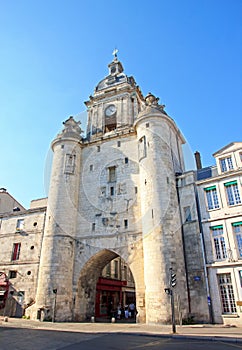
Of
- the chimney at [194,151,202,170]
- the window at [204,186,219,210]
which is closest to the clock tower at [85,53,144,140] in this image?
the chimney at [194,151,202,170]

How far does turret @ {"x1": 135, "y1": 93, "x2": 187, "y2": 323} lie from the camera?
14.1 meters

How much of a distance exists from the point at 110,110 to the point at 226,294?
18.4 meters

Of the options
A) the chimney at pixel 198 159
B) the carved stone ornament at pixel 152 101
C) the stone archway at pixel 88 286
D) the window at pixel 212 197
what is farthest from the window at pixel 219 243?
the carved stone ornament at pixel 152 101

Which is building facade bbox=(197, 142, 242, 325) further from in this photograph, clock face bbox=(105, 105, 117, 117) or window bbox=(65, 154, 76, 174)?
clock face bbox=(105, 105, 117, 117)

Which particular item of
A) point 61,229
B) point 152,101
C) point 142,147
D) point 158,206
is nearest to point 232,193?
point 158,206

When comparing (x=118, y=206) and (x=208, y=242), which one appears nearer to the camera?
(x=208, y=242)

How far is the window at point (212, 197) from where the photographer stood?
50.3 ft

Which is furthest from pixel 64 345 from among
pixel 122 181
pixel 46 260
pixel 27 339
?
pixel 122 181

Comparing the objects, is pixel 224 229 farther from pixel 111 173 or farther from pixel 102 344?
pixel 111 173

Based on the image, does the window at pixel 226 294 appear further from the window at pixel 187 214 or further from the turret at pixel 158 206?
the window at pixel 187 214

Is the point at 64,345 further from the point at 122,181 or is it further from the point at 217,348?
the point at 122,181

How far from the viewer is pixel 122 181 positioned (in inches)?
757

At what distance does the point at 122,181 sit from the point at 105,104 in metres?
10.1

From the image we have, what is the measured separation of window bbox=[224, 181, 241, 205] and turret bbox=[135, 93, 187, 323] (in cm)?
319
